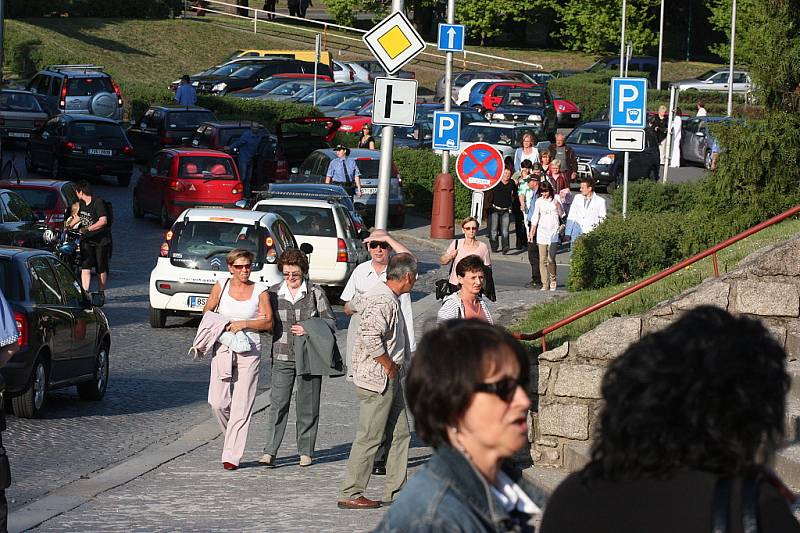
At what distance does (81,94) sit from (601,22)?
33424mm

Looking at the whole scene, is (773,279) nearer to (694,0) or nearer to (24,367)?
(24,367)

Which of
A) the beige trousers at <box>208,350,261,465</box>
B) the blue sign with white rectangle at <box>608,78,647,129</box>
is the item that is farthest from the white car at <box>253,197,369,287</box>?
the beige trousers at <box>208,350,261,465</box>

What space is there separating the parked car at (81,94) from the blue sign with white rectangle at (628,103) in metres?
24.3

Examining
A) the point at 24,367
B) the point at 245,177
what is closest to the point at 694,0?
the point at 245,177

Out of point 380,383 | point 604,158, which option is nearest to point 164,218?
point 604,158

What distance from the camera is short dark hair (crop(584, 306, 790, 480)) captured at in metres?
3.02

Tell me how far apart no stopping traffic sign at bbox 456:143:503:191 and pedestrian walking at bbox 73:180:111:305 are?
5334mm

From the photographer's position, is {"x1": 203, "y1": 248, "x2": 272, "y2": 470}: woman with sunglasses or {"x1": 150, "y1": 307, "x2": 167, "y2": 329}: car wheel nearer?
{"x1": 203, "y1": 248, "x2": 272, "y2": 470}: woman with sunglasses

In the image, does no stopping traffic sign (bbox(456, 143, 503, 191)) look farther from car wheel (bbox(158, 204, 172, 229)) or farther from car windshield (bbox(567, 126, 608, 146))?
car windshield (bbox(567, 126, 608, 146))

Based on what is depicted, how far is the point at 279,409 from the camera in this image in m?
10.9

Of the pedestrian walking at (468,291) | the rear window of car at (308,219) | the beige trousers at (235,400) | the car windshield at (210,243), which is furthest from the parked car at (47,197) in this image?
the pedestrian walking at (468,291)

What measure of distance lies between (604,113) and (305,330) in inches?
1547

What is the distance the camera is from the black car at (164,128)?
125ft

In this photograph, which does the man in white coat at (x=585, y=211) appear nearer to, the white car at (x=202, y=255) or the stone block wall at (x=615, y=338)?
the white car at (x=202, y=255)
